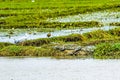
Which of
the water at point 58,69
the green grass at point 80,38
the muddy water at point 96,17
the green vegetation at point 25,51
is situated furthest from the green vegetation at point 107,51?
the muddy water at point 96,17

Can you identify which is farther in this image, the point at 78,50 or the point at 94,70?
the point at 78,50

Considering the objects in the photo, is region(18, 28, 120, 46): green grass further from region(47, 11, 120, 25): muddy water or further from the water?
region(47, 11, 120, 25): muddy water

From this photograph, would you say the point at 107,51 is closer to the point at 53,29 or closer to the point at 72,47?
the point at 72,47

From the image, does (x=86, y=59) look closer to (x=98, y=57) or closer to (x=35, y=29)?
(x=98, y=57)

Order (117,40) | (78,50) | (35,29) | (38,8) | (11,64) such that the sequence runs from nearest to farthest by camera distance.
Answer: (11,64), (78,50), (117,40), (35,29), (38,8)

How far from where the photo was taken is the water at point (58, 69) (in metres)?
11.8

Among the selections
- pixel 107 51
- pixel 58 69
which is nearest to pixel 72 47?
pixel 107 51

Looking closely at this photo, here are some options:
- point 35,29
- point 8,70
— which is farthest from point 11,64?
point 35,29

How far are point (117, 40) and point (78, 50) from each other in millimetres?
Answer: 1861

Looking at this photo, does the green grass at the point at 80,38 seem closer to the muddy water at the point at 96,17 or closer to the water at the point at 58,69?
the water at the point at 58,69

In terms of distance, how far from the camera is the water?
11766mm

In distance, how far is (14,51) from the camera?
16.5 metres

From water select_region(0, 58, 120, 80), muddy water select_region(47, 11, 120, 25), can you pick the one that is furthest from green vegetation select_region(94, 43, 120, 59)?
muddy water select_region(47, 11, 120, 25)

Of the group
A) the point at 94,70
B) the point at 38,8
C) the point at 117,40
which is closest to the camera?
the point at 94,70
